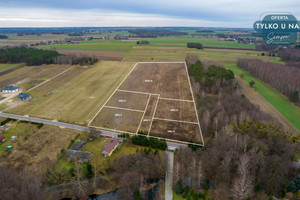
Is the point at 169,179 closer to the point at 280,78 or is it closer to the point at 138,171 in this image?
the point at 138,171

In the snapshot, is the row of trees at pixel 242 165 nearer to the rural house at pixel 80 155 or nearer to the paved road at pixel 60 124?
the paved road at pixel 60 124

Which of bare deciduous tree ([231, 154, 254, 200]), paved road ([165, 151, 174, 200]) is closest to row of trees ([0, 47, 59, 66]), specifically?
paved road ([165, 151, 174, 200])

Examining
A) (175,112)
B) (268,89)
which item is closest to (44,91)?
(175,112)

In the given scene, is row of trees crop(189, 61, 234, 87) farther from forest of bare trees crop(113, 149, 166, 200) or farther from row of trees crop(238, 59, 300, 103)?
forest of bare trees crop(113, 149, 166, 200)

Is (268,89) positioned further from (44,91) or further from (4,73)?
(4,73)

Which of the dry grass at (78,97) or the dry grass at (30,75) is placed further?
the dry grass at (30,75)

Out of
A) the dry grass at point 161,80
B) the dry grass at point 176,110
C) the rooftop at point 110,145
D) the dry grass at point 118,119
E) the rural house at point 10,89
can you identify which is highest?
the dry grass at point 161,80

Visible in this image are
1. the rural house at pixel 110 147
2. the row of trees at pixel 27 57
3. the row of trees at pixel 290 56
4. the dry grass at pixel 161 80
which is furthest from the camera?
the row of trees at pixel 290 56

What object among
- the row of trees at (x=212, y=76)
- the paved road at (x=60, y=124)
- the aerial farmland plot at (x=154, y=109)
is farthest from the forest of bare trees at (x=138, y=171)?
the row of trees at (x=212, y=76)
